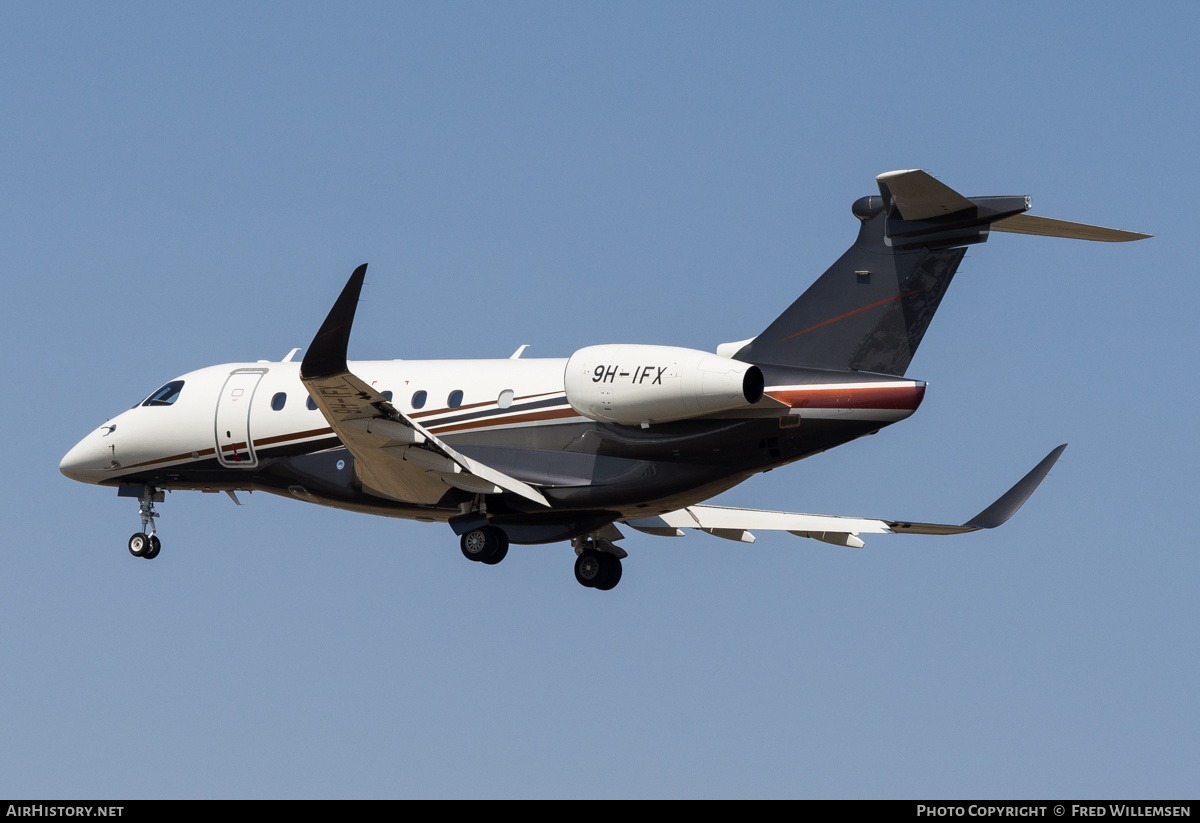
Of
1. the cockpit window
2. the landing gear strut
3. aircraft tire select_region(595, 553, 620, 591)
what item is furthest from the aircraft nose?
aircraft tire select_region(595, 553, 620, 591)

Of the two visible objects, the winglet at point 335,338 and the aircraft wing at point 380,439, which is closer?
the winglet at point 335,338

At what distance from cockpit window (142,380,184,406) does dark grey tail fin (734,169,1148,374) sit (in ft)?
34.9

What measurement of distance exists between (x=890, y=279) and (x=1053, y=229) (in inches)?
87.0

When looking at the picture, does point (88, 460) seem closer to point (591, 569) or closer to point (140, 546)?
point (140, 546)

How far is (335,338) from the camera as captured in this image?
20.6 meters

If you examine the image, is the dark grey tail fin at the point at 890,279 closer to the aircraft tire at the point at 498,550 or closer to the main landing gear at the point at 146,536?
the aircraft tire at the point at 498,550

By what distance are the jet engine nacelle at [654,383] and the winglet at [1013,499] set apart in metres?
5.19

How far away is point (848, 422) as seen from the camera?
2142 cm

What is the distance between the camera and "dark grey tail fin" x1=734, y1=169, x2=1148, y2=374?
21250 mm

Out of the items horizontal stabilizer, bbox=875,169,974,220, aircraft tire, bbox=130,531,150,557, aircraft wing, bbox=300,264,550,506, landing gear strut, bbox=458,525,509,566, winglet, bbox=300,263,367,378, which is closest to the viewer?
winglet, bbox=300,263,367,378

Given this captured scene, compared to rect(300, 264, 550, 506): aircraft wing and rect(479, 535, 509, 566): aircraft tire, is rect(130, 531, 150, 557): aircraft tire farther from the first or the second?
rect(479, 535, 509, 566): aircraft tire

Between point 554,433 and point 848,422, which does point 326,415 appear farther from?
point 848,422

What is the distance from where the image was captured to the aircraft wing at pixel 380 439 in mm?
20703

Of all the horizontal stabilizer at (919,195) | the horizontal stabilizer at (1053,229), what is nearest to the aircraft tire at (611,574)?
the horizontal stabilizer at (919,195)
